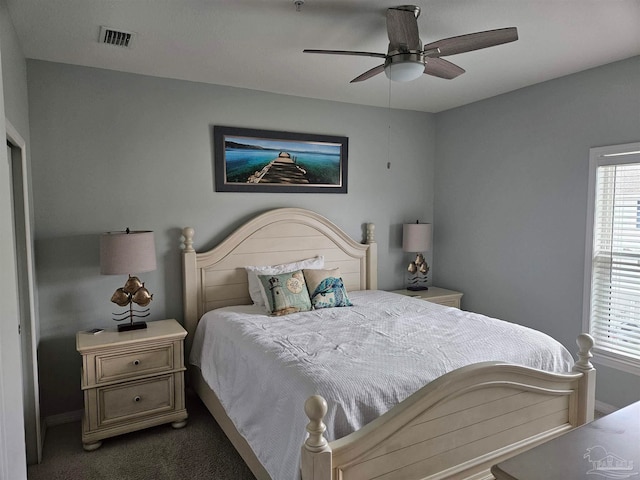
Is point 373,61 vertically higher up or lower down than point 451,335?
higher up

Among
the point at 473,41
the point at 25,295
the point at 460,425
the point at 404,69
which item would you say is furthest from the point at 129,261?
the point at 473,41

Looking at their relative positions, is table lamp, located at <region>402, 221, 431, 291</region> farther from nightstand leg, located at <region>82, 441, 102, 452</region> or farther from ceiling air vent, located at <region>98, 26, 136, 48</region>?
nightstand leg, located at <region>82, 441, 102, 452</region>

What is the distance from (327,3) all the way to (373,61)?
0.95m

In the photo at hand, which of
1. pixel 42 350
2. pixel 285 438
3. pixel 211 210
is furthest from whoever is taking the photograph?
pixel 211 210

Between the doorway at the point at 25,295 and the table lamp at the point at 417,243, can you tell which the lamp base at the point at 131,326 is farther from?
the table lamp at the point at 417,243

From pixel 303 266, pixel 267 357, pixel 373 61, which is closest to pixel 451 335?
pixel 267 357

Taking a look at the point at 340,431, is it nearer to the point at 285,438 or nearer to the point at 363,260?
the point at 285,438

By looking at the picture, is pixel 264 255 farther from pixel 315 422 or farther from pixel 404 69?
pixel 315 422

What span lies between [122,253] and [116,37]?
135 centimetres

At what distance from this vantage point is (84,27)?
251 centimetres

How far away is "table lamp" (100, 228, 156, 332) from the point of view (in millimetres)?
2947

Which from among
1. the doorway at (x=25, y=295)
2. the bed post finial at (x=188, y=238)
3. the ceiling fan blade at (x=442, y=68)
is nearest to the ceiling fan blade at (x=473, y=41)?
the ceiling fan blade at (x=442, y=68)

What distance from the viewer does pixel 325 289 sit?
3506 mm

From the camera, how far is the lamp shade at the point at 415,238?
14.5 feet
